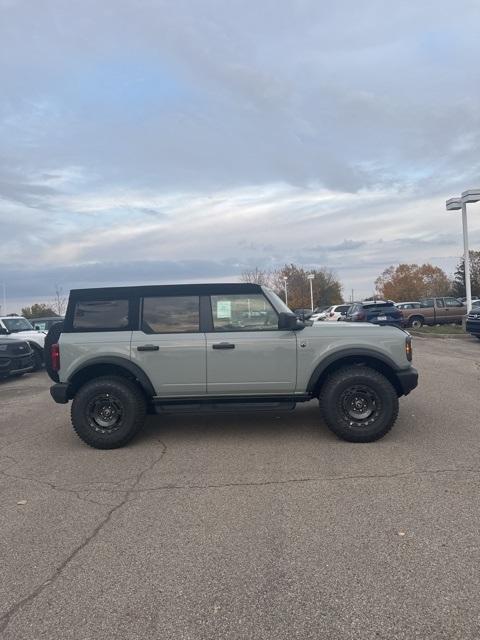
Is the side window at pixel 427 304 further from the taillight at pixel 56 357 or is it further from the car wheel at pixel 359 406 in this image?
the taillight at pixel 56 357

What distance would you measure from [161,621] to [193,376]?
11.6 feet

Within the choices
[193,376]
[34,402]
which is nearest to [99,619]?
[193,376]

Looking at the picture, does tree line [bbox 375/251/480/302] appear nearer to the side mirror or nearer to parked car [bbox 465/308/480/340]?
parked car [bbox 465/308/480/340]

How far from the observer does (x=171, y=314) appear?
6363 millimetres

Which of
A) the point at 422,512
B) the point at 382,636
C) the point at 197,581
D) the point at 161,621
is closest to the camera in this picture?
the point at 382,636

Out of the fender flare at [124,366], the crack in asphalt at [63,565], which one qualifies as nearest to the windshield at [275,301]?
the fender flare at [124,366]

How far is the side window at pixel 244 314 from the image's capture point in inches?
247

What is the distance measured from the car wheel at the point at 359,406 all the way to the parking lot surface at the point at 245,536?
7.1 inches

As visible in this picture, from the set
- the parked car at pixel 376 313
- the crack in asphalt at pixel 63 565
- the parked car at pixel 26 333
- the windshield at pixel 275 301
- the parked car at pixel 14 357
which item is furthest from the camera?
the parked car at pixel 376 313

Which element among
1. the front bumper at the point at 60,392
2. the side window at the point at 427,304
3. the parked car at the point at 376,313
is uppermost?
the side window at the point at 427,304

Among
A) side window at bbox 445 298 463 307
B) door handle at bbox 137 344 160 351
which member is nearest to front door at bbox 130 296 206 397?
door handle at bbox 137 344 160 351

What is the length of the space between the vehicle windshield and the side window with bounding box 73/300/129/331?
10586 mm

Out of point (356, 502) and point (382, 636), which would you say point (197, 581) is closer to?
point (382, 636)

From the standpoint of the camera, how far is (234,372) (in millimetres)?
6168
